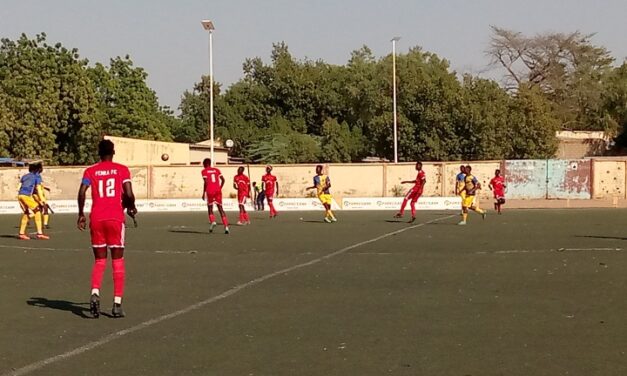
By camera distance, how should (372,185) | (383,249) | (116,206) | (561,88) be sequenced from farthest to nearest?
1. (561,88)
2. (372,185)
3. (383,249)
4. (116,206)

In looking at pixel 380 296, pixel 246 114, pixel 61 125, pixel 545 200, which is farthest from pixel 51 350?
pixel 246 114

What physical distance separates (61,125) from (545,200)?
124 ft

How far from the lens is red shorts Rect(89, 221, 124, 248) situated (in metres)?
10.0

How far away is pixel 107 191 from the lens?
10.0 metres

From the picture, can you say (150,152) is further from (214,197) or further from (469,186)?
(214,197)

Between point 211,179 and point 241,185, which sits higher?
point 211,179

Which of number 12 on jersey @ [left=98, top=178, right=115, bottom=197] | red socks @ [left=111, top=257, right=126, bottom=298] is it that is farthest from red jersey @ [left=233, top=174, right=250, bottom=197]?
number 12 on jersey @ [left=98, top=178, right=115, bottom=197]

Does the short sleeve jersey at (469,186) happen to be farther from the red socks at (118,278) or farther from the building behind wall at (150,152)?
the building behind wall at (150,152)

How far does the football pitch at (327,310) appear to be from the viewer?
7570 mm

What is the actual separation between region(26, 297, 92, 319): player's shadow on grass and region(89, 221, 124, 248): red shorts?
85 cm

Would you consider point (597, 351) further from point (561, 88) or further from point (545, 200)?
point (561, 88)

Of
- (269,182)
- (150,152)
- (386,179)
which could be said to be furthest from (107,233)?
(150,152)

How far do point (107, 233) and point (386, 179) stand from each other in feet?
130

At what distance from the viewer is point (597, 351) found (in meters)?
7.84
